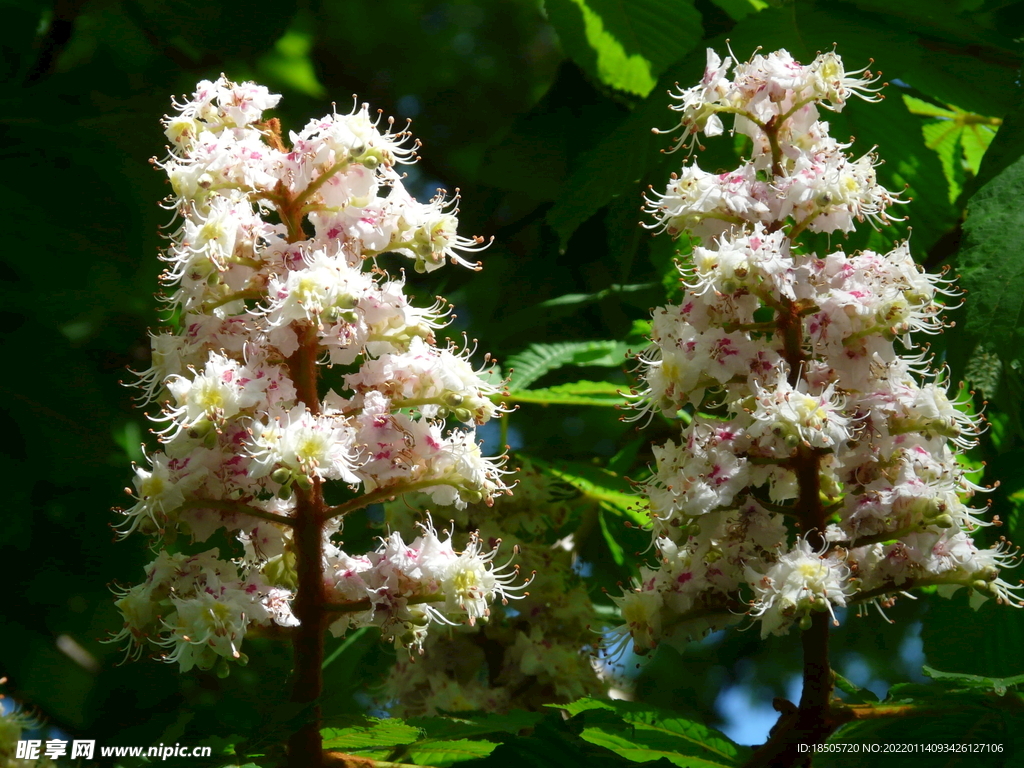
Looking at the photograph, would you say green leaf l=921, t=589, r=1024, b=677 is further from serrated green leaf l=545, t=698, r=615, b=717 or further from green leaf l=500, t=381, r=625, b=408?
green leaf l=500, t=381, r=625, b=408

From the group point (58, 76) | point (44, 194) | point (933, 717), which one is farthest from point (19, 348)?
point (933, 717)

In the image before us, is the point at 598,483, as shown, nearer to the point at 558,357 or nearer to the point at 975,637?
the point at 558,357

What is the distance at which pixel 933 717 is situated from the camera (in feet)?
6.08

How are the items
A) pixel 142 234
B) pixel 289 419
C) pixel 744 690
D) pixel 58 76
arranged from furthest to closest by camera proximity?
pixel 744 690 → pixel 58 76 → pixel 142 234 → pixel 289 419

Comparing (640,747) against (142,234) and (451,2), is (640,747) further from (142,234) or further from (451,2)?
(451,2)

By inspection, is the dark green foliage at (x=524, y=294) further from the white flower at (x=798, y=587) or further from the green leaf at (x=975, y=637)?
the white flower at (x=798, y=587)

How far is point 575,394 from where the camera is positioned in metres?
3.01

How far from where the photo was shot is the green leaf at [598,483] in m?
2.77

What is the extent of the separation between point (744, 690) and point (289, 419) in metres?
3.51

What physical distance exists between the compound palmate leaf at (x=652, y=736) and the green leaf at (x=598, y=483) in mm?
802

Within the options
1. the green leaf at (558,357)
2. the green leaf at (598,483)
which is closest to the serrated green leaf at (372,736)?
the green leaf at (598,483)

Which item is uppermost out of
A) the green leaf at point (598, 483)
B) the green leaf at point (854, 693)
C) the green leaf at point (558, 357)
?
the green leaf at point (558, 357)

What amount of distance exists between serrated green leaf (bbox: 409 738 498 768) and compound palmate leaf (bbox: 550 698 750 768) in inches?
5.8

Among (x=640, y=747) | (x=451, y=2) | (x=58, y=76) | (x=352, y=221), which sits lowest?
(x=640, y=747)
